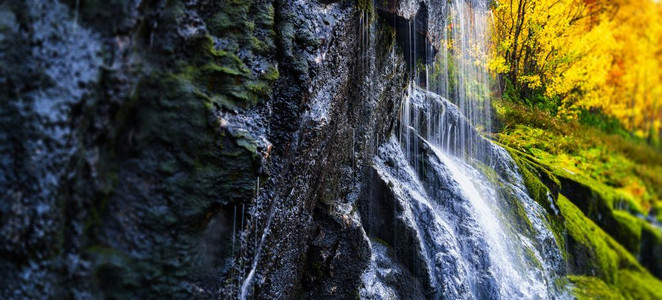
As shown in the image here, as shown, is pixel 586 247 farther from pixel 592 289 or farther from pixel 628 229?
pixel 628 229

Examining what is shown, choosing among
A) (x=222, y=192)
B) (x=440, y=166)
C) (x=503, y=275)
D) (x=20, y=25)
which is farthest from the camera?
(x=440, y=166)

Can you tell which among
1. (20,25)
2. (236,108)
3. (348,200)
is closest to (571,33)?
(348,200)

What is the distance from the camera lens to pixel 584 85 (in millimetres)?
4645

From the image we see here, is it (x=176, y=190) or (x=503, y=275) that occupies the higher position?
(x=176, y=190)

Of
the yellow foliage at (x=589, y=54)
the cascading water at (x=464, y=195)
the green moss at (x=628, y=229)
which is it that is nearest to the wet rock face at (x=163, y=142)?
the cascading water at (x=464, y=195)

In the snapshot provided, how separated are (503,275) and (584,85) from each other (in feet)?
10.0

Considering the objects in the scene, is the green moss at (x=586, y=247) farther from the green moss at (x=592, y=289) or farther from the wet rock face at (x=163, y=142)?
the wet rock face at (x=163, y=142)

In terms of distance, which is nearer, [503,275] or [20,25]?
[20,25]

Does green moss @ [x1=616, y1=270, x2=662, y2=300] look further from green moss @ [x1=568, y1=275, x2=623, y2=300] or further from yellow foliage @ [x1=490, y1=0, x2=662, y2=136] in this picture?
yellow foliage @ [x1=490, y1=0, x2=662, y2=136]

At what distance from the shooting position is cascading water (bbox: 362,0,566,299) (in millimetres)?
5980

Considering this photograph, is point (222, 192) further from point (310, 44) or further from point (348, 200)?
point (348, 200)

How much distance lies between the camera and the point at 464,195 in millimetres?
7059

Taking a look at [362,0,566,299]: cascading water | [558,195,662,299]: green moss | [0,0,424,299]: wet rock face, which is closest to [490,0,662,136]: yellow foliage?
[362,0,566,299]: cascading water

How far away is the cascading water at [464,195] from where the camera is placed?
19.6ft
